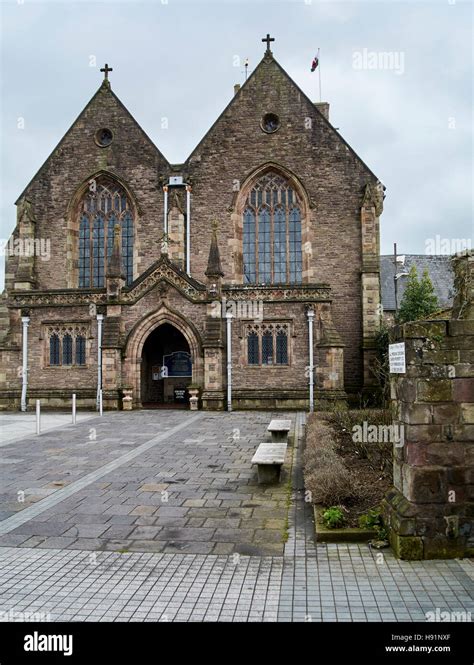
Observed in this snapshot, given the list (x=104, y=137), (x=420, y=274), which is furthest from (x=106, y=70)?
(x=420, y=274)

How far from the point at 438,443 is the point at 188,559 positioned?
2.93m

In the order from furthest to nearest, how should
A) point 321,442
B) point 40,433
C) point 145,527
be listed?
point 40,433 → point 321,442 → point 145,527

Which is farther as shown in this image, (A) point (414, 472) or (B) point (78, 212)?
(B) point (78, 212)

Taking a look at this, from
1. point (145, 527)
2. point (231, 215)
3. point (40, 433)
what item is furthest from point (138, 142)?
point (145, 527)

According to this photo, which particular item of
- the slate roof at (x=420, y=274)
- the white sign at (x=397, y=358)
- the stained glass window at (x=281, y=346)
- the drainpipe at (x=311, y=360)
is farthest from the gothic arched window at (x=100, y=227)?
the white sign at (x=397, y=358)

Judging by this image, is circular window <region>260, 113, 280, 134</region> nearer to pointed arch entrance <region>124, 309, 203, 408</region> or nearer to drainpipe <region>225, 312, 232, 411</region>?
drainpipe <region>225, 312, 232, 411</region>

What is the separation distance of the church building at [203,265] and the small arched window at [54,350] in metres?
0.06

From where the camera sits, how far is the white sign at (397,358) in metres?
5.97

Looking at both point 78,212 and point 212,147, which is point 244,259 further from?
point 78,212

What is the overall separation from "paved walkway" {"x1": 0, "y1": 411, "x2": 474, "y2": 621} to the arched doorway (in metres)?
14.5

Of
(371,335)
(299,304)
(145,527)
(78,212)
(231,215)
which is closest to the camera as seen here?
(145,527)

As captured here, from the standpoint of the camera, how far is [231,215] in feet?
82.6

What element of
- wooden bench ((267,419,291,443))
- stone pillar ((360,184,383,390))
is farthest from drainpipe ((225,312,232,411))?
wooden bench ((267,419,291,443))

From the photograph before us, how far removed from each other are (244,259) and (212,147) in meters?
5.50
